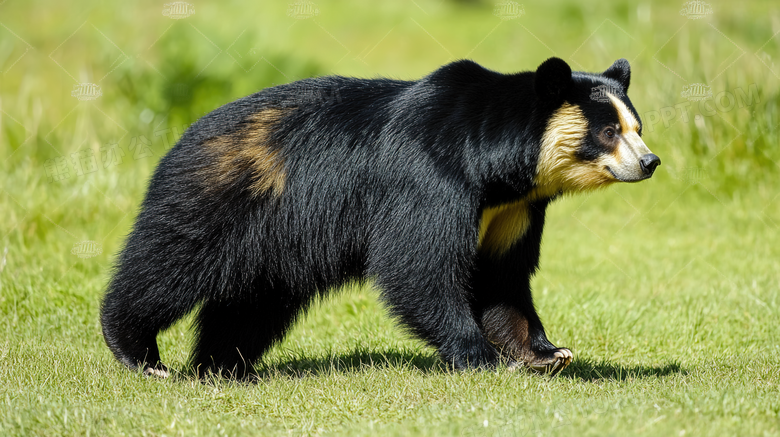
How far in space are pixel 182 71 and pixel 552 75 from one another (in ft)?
25.2

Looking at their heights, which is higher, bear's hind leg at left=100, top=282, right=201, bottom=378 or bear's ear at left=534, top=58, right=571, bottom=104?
bear's ear at left=534, top=58, right=571, bottom=104

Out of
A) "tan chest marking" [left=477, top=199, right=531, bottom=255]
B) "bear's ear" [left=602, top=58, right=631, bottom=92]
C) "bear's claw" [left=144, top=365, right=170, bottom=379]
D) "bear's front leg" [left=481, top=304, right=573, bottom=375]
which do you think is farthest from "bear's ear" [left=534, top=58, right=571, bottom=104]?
"bear's claw" [left=144, top=365, right=170, bottom=379]

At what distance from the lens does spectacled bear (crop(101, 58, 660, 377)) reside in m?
4.75

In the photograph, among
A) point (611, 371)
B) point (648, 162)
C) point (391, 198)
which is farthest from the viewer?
point (611, 371)

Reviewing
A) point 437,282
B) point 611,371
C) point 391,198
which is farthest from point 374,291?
point 611,371

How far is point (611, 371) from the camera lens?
17.5 ft

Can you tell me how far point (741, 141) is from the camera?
9.51m

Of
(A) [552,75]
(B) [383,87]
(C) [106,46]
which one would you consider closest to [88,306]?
(B) [383,87]

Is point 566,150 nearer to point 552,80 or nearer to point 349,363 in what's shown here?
point 552,80

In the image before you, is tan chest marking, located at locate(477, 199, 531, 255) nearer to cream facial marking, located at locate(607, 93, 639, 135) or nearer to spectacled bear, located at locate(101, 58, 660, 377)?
spectacled bear, located at locate(101, 58, 660, 377)

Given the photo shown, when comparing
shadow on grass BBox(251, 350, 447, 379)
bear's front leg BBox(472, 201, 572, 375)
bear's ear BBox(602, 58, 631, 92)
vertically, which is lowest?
shadow on grass BBox(251, 350, 447, 379)

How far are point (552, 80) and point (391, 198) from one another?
1126 mm

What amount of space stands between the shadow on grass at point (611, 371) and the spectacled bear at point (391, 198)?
22 centimetres

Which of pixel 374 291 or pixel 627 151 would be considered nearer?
pixel 627 151
